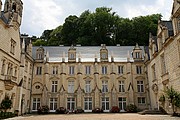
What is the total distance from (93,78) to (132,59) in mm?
7765

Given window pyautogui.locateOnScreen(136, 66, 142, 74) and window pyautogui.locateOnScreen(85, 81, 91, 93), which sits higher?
window pyautogui.locateOnScreen(136, 66, 142, 74)

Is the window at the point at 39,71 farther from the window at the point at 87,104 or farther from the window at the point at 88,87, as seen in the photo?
the window at the point at 87,104

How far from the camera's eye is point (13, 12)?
24.6 meters

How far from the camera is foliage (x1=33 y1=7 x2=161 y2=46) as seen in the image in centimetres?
4794

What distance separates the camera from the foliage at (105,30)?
157 ft

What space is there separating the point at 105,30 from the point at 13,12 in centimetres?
2877

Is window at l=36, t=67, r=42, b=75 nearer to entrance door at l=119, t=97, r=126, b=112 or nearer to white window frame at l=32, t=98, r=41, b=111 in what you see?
white window frame at l=32, t=98, r=41, b=111

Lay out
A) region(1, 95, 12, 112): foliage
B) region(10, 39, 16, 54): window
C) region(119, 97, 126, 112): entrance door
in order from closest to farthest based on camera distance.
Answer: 1. region(1, 95, 12, 112): foliage
2. region(10, 39, 16, 54): window
3. region(119, 97, 126, 112): entrance door

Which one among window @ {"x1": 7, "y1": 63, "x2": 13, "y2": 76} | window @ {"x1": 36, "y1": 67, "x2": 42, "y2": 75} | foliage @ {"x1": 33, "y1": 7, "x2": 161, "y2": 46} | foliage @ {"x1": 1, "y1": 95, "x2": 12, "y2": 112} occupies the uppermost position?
foliage @ {"x1": 33, "y1": 7, "x2": 161, "y2": 46}

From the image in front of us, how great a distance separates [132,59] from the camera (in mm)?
34219

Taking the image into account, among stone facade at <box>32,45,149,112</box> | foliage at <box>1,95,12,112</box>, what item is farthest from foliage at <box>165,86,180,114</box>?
foliage at <box>1,95,12,112</box>

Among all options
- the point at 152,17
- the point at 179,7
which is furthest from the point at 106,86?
the point at 152,17

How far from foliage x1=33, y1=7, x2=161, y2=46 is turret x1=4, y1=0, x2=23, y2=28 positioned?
22425 millimetres

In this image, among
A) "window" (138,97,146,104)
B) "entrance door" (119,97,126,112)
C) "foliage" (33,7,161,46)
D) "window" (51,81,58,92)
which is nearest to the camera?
"entrance door" (119,97,126,112)
